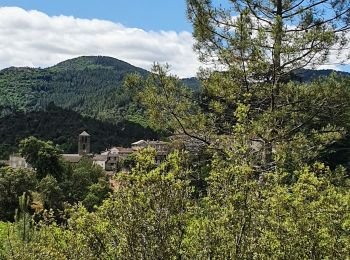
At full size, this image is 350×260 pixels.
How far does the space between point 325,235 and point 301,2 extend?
6.72 m

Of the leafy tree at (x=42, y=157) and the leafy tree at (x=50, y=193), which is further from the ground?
the leafy tree at (x=42, y=157)

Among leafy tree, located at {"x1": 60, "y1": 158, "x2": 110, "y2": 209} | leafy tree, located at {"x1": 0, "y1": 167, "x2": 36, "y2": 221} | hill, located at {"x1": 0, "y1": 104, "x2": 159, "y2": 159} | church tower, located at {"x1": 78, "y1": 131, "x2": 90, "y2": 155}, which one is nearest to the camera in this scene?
leafy tree, located at {"x1": 0, "y1": 167, "x2": 36, "y2": 221}

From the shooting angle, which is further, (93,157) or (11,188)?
(93,157)

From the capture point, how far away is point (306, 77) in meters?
10.3

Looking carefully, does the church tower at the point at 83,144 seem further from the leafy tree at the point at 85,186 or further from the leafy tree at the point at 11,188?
the leafy tree at the point at 11,188

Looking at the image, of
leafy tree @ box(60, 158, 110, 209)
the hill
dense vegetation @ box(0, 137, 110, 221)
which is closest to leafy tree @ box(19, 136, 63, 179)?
dense vegetation @ box(0, 137, 110, 221)

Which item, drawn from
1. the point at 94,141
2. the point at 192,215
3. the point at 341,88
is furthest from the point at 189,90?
the point at 94,141

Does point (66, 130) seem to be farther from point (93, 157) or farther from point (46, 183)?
point (46, 183)

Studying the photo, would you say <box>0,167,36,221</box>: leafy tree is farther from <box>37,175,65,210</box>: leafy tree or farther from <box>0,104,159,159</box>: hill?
<box>0,104,159,159</box>: hill

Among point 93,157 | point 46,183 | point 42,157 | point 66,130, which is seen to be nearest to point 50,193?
point 46,183

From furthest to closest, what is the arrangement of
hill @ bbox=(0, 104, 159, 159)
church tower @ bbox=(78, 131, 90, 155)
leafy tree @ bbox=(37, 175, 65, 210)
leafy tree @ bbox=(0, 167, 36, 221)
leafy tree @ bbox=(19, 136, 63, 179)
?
hill @ bbox=(0, 104, 159, 159), church tower @ bbox=(78, 131, 90, 155), leafy tree @ bbox=(19, 136, 63, 179), leafy tree @ bbox=(37, 175, 65, 210), leafy tree @ bbox=(0, 167, 36, 221)

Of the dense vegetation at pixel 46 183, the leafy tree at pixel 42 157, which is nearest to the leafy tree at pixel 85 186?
the dense vegetation at pixel 46 183

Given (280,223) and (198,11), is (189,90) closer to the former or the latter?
(198,11)

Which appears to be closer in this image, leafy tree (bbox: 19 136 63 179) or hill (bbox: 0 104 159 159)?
leafy tree (bbox: 19 136 63 179)
